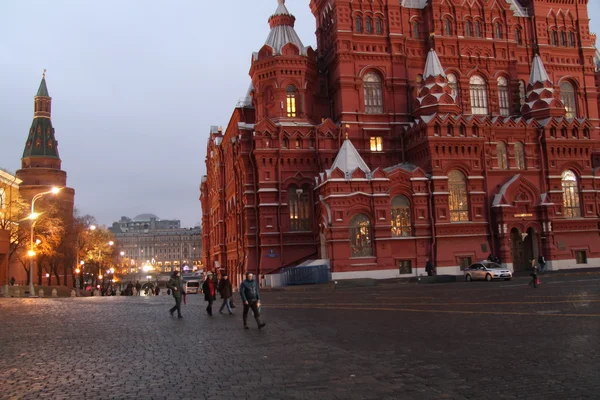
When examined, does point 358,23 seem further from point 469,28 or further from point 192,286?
point 192,286

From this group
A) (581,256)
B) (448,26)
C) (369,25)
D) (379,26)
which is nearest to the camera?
(581,256)

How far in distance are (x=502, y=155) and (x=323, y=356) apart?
40.6 metres

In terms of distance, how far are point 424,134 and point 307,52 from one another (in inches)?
523

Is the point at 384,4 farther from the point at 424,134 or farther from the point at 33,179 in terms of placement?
the point at 33,179

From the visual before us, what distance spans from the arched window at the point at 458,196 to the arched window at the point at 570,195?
29.7 feet

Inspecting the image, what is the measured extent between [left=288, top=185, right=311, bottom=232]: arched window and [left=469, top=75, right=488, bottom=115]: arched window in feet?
57.4

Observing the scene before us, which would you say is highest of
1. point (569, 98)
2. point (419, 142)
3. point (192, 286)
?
point (569, 98)

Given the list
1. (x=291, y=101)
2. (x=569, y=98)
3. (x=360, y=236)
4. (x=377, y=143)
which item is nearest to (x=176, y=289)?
(x=360, y=236)

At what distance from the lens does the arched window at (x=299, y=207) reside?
47.1 m

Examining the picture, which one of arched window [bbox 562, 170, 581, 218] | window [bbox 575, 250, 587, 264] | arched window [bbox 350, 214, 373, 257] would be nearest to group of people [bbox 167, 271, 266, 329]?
arched window [bbox 350, 214, 373, 257]

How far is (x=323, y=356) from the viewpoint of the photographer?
1152cm

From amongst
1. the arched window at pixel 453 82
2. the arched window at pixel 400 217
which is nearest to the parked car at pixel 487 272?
the arched window at pixel 400 217

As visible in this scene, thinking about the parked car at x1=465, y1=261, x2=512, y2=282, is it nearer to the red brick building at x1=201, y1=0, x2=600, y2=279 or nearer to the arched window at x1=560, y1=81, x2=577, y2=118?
the red brick building at x1=201, y1=0, x2=600, y2=279

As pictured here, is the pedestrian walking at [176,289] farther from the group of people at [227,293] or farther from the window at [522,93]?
the window at [522,93]
